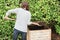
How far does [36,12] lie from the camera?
6973mm

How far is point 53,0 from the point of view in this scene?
Result: 7.26 meters

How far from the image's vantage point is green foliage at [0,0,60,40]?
6.77 m

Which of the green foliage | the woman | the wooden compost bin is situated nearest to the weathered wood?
the wooden compost bin

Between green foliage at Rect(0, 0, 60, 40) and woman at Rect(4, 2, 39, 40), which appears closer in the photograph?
woman at Rect(4, 2, 39, 40)

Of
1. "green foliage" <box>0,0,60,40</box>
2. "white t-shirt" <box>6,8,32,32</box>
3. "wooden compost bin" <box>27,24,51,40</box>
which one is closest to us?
"white t-shirt" <box>6,8,32,32</box>

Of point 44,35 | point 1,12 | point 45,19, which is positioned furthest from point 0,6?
point 44,35

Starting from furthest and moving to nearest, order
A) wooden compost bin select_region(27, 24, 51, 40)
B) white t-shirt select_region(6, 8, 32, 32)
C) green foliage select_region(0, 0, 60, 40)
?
1. green foliage select_region(0, 0, 60, 40)
2. wooden compost bin select_region(27, 24, 51, 40)
3. white t-shirt select_region(6, 8, 32, 32)

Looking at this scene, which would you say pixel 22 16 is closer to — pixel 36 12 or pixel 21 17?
pixel 21 17

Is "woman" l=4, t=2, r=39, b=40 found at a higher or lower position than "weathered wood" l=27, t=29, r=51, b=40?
higher

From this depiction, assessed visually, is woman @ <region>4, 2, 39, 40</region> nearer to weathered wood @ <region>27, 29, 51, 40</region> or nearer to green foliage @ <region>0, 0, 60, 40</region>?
weathered wood @ <region>27, 29, 51, 40</region>

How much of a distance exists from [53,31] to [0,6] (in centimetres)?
164

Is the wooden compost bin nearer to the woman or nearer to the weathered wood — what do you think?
the weathered wood

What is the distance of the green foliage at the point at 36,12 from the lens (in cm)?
677

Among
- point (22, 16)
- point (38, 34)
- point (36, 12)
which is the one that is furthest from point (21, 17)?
point (36, 12)
